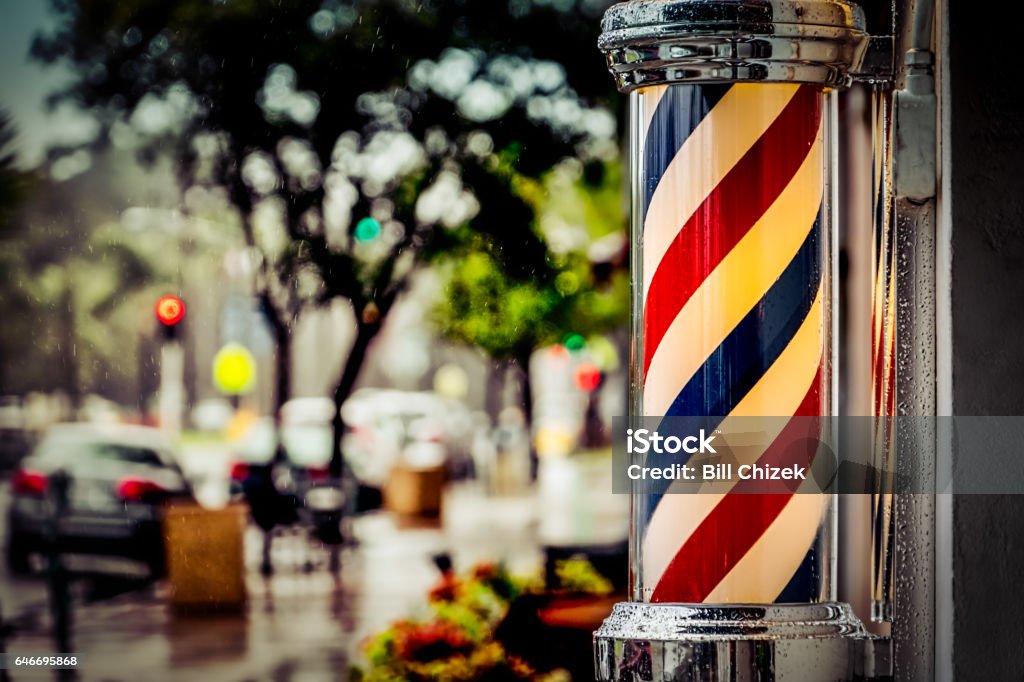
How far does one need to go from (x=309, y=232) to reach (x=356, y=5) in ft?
9.00

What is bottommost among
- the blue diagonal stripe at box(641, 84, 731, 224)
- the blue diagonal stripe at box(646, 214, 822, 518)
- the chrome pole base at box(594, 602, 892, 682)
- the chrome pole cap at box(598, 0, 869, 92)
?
the chrome pole base at box(594, 602, 892, 682)

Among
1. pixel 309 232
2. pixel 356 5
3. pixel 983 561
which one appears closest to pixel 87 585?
pixel 309 232

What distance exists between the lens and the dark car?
15.8 metres

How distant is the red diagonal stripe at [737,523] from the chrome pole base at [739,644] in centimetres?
4

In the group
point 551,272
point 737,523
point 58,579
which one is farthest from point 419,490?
point 737,523

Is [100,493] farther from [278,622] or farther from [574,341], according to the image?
[574,341]

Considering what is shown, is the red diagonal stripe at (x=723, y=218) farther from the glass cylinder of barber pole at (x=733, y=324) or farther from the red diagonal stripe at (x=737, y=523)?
the red diagonal stripe at (x=737, y=523)

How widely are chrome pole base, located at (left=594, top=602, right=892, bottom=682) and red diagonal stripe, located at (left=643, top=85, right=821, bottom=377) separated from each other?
0.36 meters

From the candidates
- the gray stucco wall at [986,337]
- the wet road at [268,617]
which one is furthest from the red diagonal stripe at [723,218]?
the wet road at [268,617]

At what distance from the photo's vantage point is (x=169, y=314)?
16766 mm

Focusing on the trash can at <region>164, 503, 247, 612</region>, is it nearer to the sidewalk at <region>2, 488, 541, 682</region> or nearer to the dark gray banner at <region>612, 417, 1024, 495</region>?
the sidewalk at <region>2, 488, 541, 682</region>

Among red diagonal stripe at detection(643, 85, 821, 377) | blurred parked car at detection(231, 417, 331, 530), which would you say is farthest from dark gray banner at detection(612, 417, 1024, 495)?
blurred parked car at detection(231, 417, 331, 530)

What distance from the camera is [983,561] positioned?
2729 millimetres

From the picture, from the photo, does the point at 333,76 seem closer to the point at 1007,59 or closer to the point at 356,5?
the point at 356,5
